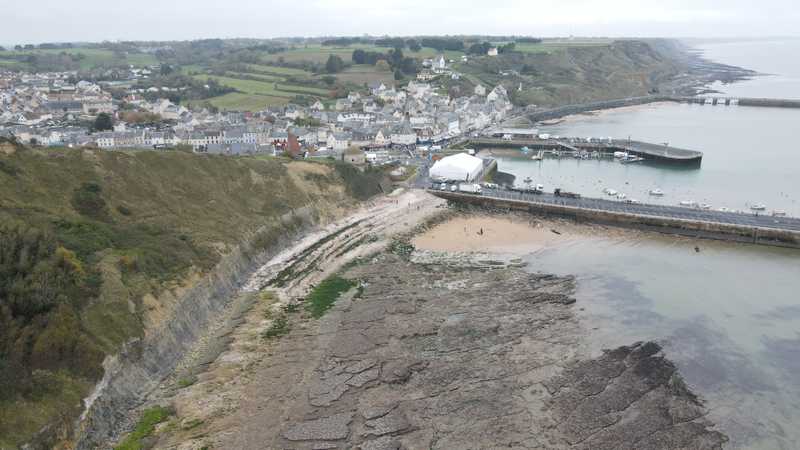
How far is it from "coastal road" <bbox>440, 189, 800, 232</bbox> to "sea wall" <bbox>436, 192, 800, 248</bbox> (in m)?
0.50

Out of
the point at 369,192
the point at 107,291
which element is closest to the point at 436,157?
the point at 369,192

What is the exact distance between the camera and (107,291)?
945 inches

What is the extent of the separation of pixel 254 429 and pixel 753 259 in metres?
32.8

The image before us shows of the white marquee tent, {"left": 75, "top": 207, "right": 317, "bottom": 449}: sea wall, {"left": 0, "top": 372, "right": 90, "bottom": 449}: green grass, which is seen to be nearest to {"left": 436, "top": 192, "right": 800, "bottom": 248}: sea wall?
the white marquee tent

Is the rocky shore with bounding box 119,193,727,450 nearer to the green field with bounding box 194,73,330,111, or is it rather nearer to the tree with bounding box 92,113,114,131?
the tree with bounding box 92,113,114,131

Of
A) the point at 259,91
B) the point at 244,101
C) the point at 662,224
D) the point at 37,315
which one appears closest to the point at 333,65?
the point at 259,91

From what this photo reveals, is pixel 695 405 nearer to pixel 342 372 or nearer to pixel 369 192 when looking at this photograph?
pixel 342 372

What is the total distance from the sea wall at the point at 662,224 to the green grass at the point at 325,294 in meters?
18.8

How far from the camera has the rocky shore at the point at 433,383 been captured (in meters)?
19.3

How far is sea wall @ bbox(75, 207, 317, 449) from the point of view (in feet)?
63.3

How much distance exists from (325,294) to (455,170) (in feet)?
84.6

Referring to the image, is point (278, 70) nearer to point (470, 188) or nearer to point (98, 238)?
point (470, 188)

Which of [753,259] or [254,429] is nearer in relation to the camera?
[254,429]

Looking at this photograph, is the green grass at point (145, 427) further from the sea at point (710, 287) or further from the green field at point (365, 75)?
the green field at point (365, 75)
